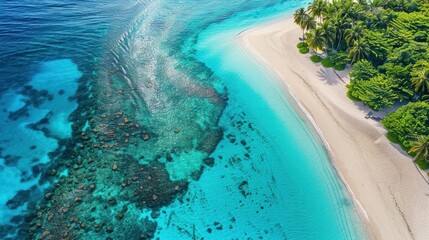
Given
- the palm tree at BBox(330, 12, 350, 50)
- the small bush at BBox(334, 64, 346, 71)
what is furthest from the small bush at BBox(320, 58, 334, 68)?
the palm tree at BBox(330, 12, 350, 50)

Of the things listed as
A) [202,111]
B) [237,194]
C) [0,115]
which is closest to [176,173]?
[237,194]

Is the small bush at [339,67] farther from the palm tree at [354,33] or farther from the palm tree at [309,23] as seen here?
the palm tree at [309,23]

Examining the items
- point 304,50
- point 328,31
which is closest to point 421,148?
point 328,31

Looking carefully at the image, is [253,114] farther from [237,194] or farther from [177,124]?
[237,194]

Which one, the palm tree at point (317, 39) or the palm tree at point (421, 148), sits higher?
the palm tree at point (317, 39)

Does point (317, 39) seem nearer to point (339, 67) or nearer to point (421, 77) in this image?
point (339, 67)

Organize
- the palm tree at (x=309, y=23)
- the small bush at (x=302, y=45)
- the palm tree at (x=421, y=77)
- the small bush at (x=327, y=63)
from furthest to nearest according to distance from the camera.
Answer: the small bush at (x=302, y=45) → the palm tree at (x=309, y=23) → the small bush at (x=327, y=63) → the palm tree at (x=421, y=77)

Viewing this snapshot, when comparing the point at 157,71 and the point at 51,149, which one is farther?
the point at 157,71

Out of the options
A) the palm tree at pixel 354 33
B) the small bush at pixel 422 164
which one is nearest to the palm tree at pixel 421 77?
the palm tree at pixel 354 33
